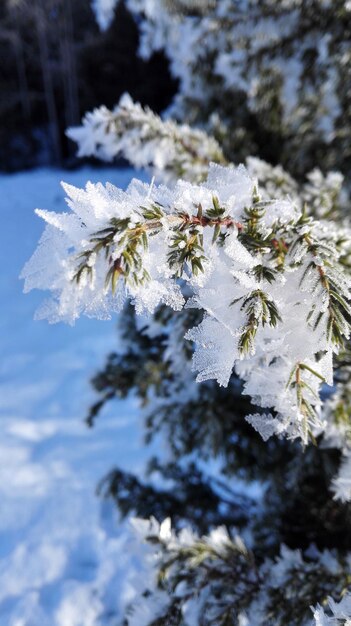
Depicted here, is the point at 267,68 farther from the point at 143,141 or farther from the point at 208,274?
the point at 208,274

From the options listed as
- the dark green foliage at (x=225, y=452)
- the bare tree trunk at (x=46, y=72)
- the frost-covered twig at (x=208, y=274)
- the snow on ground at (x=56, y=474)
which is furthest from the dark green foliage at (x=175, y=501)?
the bare tree trunk at (x=46, y=72)

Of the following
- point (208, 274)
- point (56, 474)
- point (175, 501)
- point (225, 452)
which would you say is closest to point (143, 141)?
point (208, 274)

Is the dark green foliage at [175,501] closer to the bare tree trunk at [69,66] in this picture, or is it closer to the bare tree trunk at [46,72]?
the bare tree trunk at [46,72]

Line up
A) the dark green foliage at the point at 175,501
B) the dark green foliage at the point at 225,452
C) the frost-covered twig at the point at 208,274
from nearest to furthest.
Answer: the frost-covered twig at the point at 208,274 < the dark green foliage at the point at 225,452 < the dark green foliage at the point at 175,501

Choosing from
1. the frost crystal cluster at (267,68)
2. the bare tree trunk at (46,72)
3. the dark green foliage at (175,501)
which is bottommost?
the dark green foliage at (175,501)

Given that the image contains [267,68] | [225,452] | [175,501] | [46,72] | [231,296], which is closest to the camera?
[231,296]

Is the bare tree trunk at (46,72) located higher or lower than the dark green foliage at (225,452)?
higher

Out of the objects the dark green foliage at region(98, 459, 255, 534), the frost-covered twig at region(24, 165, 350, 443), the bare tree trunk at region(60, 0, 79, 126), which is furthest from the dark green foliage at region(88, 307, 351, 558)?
the bare tree trunk at region(60, 0, 79, 126)

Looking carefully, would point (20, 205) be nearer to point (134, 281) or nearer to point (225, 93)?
point (225, 93)
